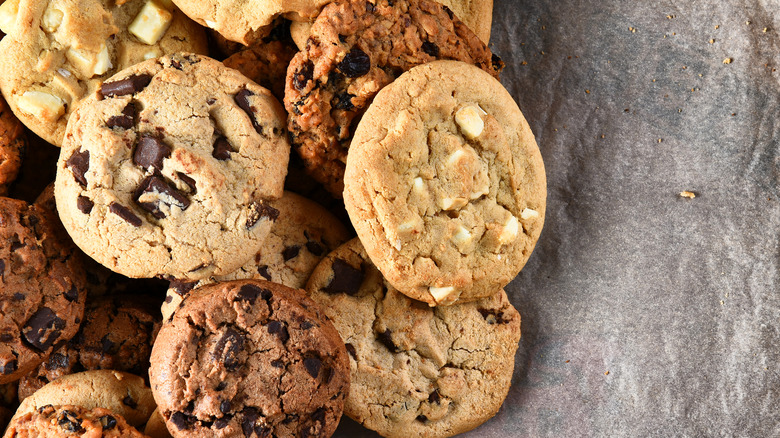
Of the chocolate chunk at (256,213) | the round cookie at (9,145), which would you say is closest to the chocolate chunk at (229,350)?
the chocolate chunk at (256,213)

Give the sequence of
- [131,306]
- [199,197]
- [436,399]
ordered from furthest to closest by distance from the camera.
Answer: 1. [131,306]
2. [436,399]
3. [199,197]

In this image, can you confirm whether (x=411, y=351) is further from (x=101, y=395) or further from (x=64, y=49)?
(x=64, y=49)

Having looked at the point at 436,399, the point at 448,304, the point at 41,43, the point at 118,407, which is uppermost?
the point at 41,43

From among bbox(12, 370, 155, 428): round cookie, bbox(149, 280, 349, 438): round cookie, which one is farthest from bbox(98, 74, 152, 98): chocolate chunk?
bbox(12, 370, 155, 428): round cookie

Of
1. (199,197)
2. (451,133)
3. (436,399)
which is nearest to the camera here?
(199,197)

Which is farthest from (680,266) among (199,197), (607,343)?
(199,197)

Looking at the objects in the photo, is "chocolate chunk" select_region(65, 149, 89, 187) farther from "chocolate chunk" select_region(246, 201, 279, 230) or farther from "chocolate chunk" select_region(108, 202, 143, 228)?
"chocolate chunk" select_region(246, 201, 279, 230)

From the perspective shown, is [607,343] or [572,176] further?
[572,176]

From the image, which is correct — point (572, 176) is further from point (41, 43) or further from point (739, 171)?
point (41, 43)
